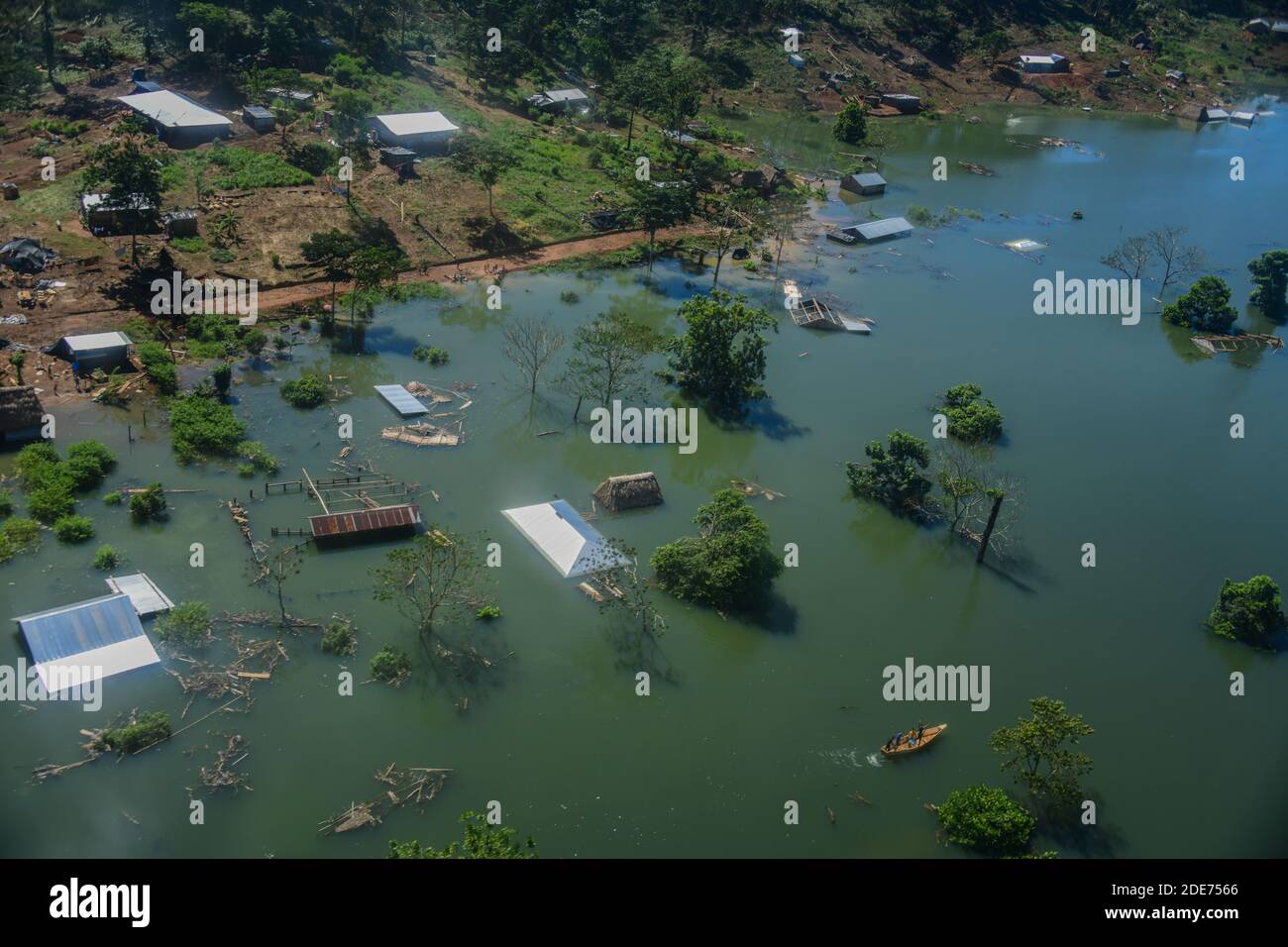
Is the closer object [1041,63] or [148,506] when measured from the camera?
[148,506]

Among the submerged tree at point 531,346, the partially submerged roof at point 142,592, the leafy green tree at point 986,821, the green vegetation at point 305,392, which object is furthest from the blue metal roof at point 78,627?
the leafy green tree at point 986,821

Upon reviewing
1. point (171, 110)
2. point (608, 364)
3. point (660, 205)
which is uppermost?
point (171, 110)

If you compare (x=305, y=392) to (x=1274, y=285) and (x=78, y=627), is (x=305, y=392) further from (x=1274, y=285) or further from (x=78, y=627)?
(x=1274, y=285)

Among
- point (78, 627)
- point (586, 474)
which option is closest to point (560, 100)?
point (586, 474)

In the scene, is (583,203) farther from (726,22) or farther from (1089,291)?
(726,22)

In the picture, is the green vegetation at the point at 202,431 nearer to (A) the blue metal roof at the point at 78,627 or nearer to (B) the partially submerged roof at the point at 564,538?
(A) the blue metal roof at the point at 78,627

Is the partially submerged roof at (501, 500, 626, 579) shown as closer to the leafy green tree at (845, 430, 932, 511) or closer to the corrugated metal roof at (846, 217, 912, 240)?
the leafy green tree at (845, 430, 932, 511)

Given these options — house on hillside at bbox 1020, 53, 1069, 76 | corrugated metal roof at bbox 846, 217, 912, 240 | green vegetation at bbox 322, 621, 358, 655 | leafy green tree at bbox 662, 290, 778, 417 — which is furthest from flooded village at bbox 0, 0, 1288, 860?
house on hillside at bbox 1020, 53, 1069, 76
